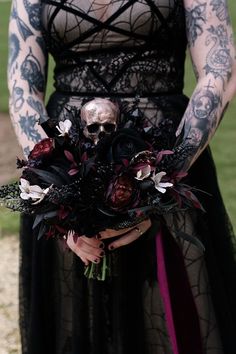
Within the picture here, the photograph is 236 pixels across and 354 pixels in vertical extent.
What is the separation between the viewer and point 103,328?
2881 millimetres

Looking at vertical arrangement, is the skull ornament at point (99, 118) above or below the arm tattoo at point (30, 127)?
above

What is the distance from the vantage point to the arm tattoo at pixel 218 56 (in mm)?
2619

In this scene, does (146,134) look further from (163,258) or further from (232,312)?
(232,312)

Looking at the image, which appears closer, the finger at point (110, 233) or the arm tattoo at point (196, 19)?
the finger at point (110, 233)

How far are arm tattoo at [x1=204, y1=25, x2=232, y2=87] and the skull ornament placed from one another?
0.38m

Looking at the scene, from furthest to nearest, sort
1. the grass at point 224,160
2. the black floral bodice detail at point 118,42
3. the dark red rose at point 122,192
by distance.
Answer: the grass at point 224,160 → the black floral bodice detail at point 118,42 → the dark red rose at point 122,192

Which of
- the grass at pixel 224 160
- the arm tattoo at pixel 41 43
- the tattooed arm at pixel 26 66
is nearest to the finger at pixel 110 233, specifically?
the tattooed arm at pixel 26 66

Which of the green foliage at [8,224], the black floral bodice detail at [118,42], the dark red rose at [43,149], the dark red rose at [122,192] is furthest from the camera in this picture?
the green foliage at [8,224]

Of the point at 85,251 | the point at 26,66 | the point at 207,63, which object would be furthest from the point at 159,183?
the point at 26,66

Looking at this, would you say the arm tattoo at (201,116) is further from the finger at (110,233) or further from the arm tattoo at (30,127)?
the arm tattoo at (30,127)

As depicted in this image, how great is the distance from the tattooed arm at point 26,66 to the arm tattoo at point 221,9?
0.61 meters

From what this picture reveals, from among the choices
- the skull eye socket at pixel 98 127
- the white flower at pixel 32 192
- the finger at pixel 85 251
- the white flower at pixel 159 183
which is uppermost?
the skull eye socket at pixel 98 127

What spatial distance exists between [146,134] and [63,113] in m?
0.43

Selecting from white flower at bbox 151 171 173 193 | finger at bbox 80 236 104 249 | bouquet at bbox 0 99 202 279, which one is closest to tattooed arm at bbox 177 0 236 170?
bouquet at bbox 0 99 202 279
